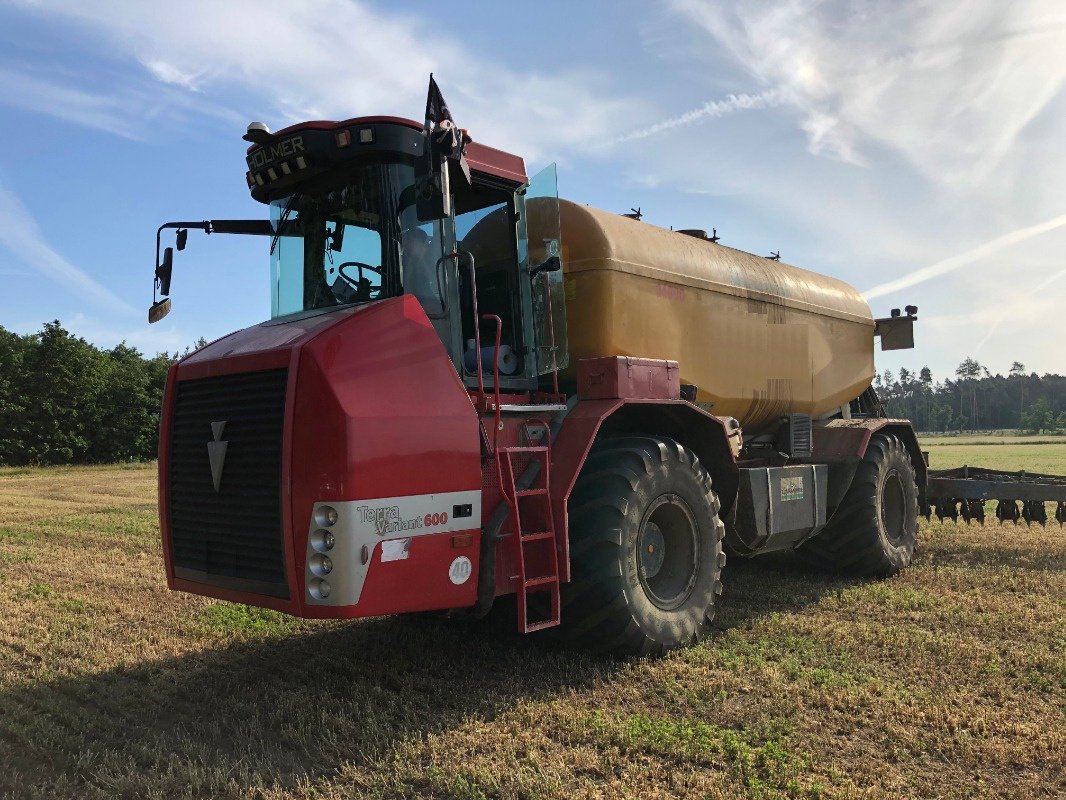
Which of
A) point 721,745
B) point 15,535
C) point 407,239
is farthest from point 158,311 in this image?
point 15,535

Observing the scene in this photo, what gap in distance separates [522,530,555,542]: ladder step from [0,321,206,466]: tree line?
46.2 meters

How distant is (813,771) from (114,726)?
367cm

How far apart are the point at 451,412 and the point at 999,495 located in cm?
799

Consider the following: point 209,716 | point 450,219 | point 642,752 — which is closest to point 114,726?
point 209,716

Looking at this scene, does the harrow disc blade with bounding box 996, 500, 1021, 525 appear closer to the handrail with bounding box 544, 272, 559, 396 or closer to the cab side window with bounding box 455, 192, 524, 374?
the handrail with bounding box 544, 272, 559, 396

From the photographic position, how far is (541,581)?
5.02m

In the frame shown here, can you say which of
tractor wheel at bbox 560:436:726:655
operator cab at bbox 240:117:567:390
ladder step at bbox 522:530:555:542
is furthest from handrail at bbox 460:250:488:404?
tractor wheel at bbox 560:436:726:655

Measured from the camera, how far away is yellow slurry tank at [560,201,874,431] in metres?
6.35

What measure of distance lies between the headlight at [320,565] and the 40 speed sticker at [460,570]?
70 centimetres

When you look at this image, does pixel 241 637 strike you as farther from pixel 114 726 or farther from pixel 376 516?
pixel 376 516

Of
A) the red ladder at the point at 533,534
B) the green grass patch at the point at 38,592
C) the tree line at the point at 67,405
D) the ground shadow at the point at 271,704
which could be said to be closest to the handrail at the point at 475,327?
the red ladder at the point at 533,534

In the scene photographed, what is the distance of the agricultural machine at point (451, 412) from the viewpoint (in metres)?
4.40

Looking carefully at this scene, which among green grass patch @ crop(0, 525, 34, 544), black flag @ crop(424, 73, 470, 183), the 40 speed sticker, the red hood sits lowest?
green grass patch @ crop(0, 525, 34, 544)

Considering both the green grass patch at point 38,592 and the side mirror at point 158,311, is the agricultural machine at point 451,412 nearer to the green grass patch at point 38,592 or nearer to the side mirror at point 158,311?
the side mirror at point 158,311
